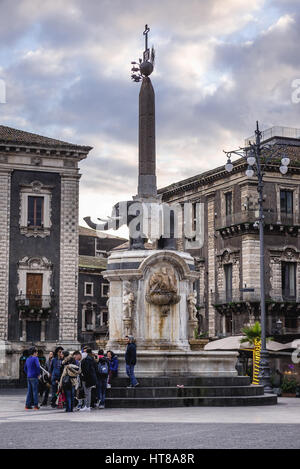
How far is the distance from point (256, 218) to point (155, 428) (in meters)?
36.5

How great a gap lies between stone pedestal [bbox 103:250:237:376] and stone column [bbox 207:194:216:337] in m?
30.4

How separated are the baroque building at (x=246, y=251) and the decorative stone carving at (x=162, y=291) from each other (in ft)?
83.2

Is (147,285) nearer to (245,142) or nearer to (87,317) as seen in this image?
(245,142)

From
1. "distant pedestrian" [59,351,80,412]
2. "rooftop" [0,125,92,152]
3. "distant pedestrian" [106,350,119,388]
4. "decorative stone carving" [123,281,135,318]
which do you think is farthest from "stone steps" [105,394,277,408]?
"rooftop" [0,125,92,152]

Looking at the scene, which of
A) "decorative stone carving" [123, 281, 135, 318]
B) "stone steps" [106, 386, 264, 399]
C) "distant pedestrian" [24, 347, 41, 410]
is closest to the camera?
"stone steps" [106, 386, 264, 399]

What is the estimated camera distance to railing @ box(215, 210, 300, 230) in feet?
168

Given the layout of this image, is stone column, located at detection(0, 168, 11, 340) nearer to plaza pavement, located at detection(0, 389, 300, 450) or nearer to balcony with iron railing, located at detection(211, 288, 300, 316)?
balcony with iron railing, located at detection(211, 288, 300, 316)

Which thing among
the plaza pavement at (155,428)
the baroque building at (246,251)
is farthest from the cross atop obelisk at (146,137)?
the baroque building at (246,251)

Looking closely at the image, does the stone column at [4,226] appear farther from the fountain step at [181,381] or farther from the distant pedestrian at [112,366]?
the fountain step at [181,381]

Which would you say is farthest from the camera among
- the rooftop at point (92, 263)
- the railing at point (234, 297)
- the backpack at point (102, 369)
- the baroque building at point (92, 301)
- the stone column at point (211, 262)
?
the rooftop at point (92, 263)

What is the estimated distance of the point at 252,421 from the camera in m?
16.5

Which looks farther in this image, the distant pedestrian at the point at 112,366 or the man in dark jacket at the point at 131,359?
the distant pedestrian at the point at 112,366

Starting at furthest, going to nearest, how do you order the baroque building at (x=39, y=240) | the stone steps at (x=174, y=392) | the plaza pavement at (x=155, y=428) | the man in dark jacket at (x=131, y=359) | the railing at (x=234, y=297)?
1. the railing at (x=234, y=297)
2. the baroque building at (x=39, y=240)
3. the man in dark jacket at (x=131, y=359)
4. the stone steps at (x=174, y=392)
5. the plaza pavement at (x=155, y=428)

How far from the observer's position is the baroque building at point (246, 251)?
1992 inches
